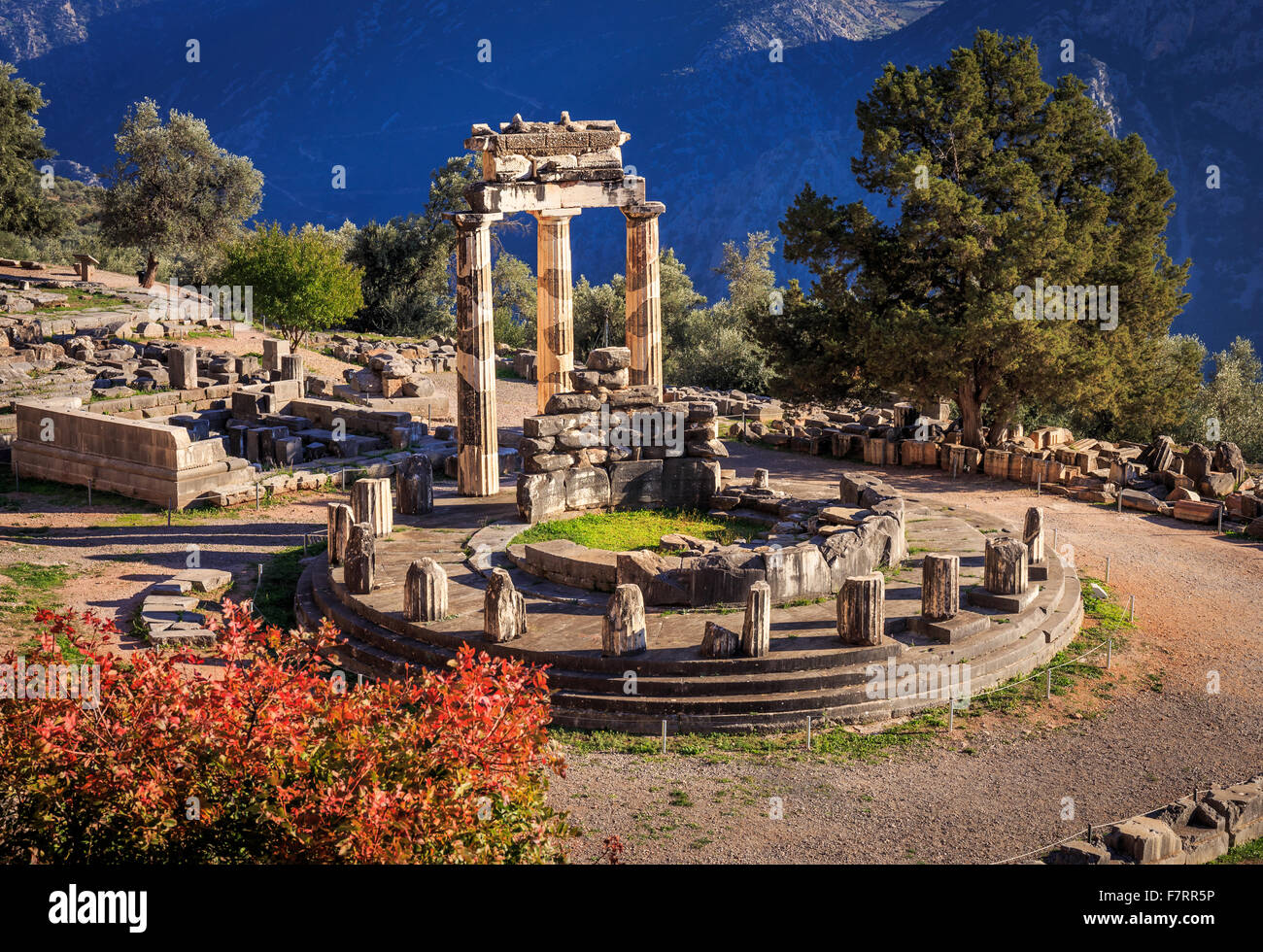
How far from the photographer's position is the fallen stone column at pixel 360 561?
1734 centimetres

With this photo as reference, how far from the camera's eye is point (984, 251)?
2797cm

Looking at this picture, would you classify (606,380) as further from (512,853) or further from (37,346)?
(37,346)

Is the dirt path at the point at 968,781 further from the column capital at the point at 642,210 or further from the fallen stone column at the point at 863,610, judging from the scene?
the column capital at the point at 642,210

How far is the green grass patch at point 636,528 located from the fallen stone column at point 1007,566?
4188 millimetres

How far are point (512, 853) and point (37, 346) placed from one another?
107 feet

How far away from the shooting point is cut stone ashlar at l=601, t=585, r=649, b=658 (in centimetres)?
1470

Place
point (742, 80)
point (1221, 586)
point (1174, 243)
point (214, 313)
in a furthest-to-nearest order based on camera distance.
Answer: point (742, 80)
point (1174, 243)
point (214, 313)
point (1221, 586)

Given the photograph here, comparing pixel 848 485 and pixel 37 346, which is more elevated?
pixel 37 346

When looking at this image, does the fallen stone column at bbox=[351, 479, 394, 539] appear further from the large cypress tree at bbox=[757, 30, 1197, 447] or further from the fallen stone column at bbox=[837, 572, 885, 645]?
the large cypress tree at bbox=[757, 30, 1197, 447]

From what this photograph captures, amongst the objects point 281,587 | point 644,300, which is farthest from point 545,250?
point 281,587

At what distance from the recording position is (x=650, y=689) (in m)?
14.4

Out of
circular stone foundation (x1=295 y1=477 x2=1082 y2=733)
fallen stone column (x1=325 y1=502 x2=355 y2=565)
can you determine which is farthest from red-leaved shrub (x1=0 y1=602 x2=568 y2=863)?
fallen stone column (x1=325 y1=502 x2=355 y2=565)

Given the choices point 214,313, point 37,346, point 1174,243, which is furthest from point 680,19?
point 37,346

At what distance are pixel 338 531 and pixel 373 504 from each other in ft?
3.96
